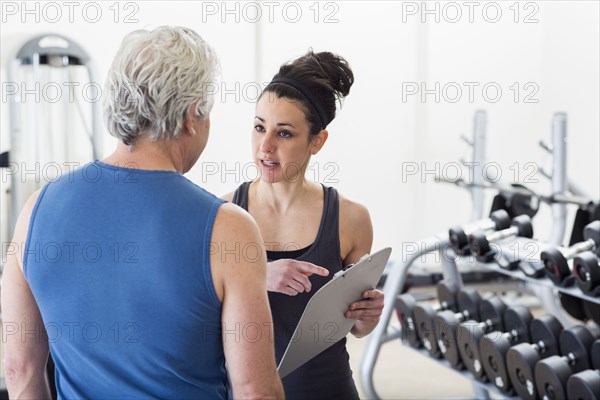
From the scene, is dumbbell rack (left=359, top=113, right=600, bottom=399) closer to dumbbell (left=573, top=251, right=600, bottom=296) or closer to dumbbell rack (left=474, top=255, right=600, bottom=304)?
dumbbell rack (left=474, top=255, right=600, bottom=304)

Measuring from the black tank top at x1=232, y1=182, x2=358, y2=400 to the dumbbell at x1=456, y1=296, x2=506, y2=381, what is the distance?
1.26m

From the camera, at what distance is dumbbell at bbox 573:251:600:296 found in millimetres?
2262

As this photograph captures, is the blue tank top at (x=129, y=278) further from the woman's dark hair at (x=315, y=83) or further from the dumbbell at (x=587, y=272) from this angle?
the dumbbell at (x=587, y=272)

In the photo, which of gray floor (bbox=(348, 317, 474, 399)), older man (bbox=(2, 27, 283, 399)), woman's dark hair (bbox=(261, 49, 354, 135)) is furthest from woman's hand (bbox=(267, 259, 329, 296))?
gray floor (bbox=(348, 317, 474, 399))

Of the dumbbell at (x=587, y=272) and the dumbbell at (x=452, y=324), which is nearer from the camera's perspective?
the dumbbell at (x=587, y=272)

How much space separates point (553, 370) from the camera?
7.86 ft

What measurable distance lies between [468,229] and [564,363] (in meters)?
0.68

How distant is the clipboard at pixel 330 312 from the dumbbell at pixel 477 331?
4.37 ft

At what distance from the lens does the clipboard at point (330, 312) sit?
54.9 inches

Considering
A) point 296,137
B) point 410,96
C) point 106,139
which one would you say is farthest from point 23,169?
point 296,137

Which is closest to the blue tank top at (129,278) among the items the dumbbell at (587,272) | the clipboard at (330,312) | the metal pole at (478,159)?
the clipboard at (330,312)

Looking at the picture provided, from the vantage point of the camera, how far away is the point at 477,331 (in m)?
2.80

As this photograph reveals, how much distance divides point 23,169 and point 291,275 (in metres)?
2.85

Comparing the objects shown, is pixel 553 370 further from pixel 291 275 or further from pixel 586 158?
pixel 586 158
